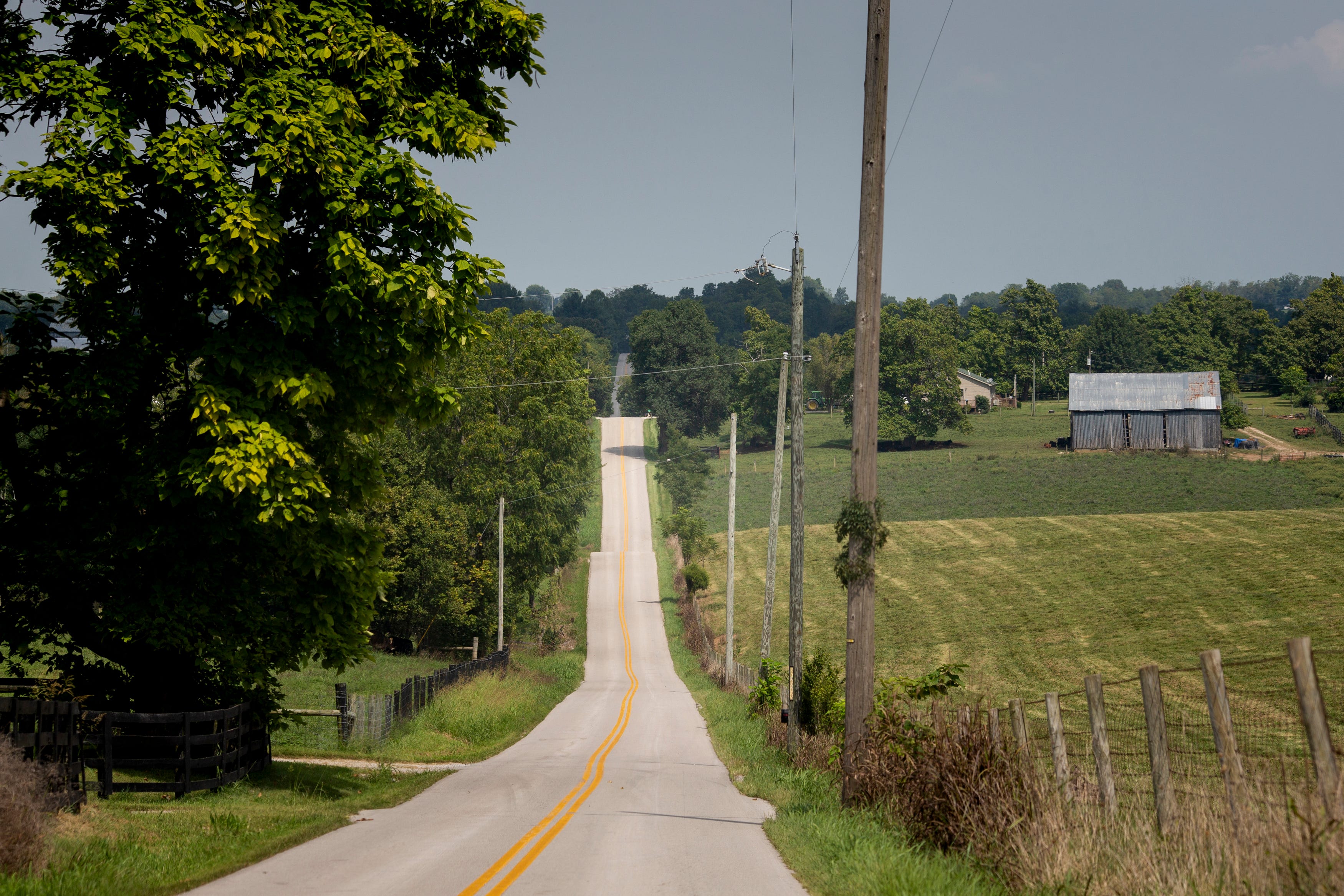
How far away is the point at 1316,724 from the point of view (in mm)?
6289

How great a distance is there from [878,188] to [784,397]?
2326 cm

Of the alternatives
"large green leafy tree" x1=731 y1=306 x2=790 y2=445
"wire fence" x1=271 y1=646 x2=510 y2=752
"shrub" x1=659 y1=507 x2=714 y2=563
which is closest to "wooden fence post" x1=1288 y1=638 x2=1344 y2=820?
"wire fence" x1=271 y1=646 x2=510 y2=752

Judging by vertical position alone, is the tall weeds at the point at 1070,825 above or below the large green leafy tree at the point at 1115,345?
below

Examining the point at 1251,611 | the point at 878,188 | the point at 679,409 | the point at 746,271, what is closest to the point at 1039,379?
the point at 679,409

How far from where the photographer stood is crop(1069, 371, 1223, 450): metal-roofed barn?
85.9m

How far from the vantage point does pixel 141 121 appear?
1365 centimetres

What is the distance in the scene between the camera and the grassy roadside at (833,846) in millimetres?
8523

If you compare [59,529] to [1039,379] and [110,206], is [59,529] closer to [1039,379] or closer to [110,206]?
[110,206]

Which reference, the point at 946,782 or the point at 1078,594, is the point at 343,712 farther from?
the point at 1078,594

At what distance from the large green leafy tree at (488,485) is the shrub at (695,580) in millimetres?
9850

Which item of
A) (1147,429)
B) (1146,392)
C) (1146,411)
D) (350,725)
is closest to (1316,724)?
(350,725)

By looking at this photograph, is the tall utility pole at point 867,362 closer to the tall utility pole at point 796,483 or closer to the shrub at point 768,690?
the tall utility pole at point 796,483

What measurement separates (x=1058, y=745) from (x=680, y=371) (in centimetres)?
11470


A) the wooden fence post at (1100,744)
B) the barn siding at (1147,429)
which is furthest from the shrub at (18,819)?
the barn siding at (1147,429)
